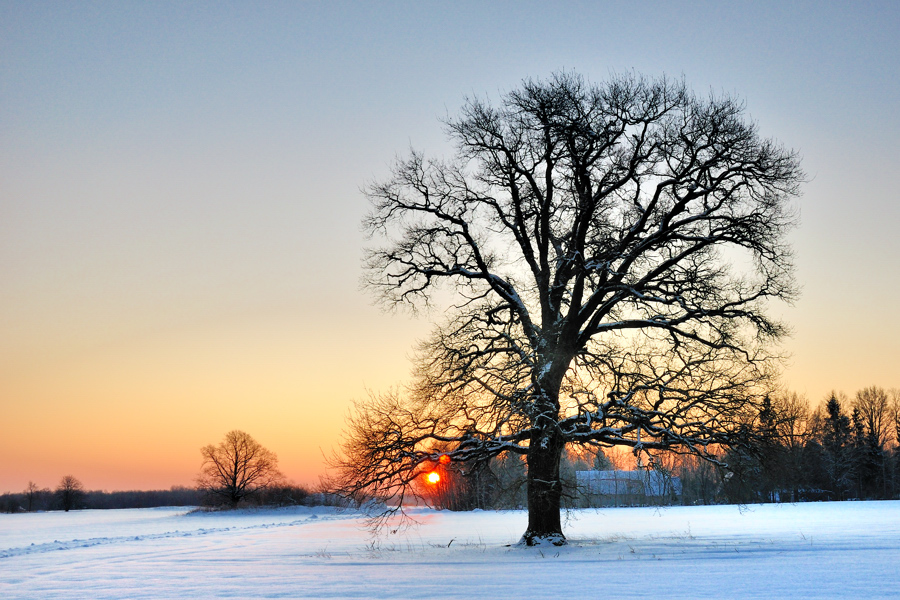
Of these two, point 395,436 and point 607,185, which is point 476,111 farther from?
point 395,436

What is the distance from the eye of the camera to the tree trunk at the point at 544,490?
19656mm

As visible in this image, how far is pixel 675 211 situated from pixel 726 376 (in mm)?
4979

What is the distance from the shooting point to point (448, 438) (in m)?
20.0

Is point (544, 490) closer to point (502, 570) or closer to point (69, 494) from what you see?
point (502, 570)

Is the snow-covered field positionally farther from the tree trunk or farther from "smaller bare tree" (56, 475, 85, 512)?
"smaller bare tree" (56, 475, 85, 512)

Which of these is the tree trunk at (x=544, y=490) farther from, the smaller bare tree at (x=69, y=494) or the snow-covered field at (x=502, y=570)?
the smaller bare tree at (x=69, y=494)

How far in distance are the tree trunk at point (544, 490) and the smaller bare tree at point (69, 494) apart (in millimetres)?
123744

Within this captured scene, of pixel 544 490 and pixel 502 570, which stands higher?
pixel 544 490

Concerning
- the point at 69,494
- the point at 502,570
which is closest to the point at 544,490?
the point at 502,570

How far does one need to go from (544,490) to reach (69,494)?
126 m

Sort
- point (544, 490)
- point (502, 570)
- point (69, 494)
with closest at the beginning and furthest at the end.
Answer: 1. point (502, 570)
2. point (544, 490)
3. point (69, 494)

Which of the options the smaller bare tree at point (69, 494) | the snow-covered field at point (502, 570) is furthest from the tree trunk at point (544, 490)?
the smaller bare tree at point (69, 494)

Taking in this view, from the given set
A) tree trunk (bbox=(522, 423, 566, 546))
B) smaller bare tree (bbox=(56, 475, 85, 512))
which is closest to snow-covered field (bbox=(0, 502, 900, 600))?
tree trunk (bbox=(522, 423, 566, 546))

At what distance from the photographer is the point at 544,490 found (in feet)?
64.0
